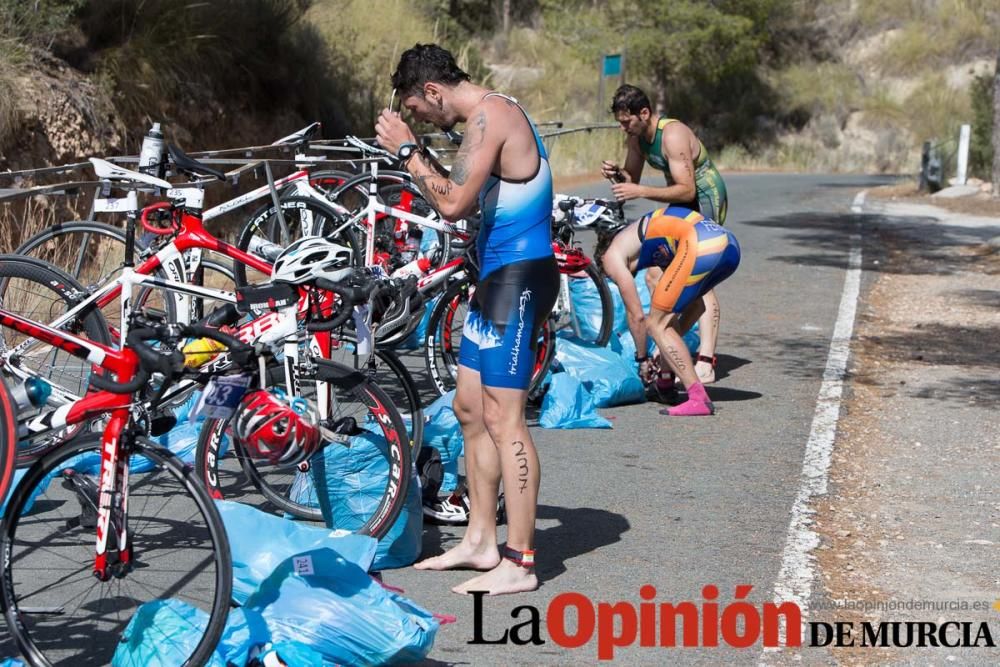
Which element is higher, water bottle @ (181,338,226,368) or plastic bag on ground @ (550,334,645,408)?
water bottle @ (181,338,226,368)

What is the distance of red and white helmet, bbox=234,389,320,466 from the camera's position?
17.3 feet

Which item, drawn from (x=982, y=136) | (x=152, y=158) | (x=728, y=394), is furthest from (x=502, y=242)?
(x=982, y=136)

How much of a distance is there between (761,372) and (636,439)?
99.3 inches

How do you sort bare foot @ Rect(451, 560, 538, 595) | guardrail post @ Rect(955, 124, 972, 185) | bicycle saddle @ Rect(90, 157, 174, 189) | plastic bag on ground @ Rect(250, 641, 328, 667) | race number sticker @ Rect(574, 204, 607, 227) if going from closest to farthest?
plastic bag on ground @ Rect(250, 641, 328, 667) < bare foot @ Rect(451, 560, 538, 595) < bicycle saddle @ Rect(90, 157, 174, 189) < race number sticker @ Rect(574, 204, 607, 227) < guardrail post @ Rect(955, 124, 972, 185)

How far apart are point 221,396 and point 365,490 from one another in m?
1.10

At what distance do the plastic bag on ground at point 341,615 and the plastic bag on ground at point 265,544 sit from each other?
0.36m

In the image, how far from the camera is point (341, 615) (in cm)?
452

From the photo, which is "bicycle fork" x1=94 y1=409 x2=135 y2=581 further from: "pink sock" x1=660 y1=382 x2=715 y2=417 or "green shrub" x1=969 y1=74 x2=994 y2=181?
"green shrub" x1=969 y1=74 x2=994 y2=181

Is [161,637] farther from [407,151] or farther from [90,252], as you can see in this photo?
[90,252]

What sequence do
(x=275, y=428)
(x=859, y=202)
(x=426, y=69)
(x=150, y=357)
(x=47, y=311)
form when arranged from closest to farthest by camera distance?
(x=150, y=357) → (x=275, y=428) → (x=426, y=69) → (x=47, y=311) → (x=859, y=202)

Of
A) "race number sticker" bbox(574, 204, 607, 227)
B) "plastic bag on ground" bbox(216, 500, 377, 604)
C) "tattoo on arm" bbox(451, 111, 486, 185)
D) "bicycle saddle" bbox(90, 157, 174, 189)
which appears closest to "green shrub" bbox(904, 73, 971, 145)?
"race number sticker" bbox(574, 204, 607, 227)

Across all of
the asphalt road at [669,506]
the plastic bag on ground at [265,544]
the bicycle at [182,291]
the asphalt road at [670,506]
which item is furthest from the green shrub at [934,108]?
the plastic bag on ground at [265,544]

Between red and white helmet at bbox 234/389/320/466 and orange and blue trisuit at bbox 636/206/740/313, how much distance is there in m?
4.09

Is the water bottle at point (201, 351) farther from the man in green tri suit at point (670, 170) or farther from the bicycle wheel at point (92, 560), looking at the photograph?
the man in green tri suit at point (670, 170)
